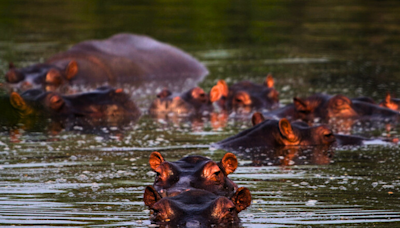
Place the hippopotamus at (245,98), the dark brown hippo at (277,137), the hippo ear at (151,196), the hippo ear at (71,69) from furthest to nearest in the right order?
the hippo ear at (71,69), the hippopotamus at (245,98), the dark brown hippo at (277,137), the hippo ear at (151,196)

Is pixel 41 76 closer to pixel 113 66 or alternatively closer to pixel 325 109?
pixel 113 66

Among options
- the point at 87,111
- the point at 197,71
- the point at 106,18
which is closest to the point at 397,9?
the point at 106,18

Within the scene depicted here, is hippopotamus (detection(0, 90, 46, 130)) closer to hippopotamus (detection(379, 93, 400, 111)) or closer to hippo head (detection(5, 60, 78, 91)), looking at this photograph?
hippo head (detection(5, 60, 78, 91))

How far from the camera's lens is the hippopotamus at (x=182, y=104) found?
12133mm

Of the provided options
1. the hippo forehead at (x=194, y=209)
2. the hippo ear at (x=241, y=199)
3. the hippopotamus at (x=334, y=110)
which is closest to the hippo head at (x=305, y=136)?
the hippopotamus at (x=334, y=110)

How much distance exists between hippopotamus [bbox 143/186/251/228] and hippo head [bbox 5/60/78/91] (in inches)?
383

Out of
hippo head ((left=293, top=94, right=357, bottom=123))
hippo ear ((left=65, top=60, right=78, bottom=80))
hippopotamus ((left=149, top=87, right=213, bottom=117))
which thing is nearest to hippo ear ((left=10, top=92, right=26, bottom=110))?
hippopotamus ((left=149, top=87, right=213, bottom=117))

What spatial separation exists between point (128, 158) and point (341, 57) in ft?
38.3

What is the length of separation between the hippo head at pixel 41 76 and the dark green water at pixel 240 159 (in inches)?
66.7

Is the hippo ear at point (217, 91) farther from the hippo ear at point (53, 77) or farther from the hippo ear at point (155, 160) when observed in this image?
the hippo ear at point (155, 160)

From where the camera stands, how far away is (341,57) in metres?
19.1

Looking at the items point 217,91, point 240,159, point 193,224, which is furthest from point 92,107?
point 193,224

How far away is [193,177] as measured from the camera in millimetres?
5668

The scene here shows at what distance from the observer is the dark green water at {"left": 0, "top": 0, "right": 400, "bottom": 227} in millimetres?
5988
